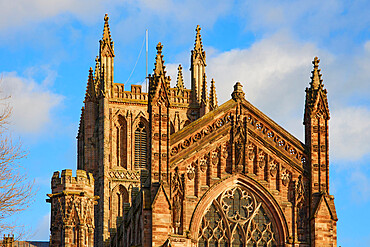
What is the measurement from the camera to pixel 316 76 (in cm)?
6122

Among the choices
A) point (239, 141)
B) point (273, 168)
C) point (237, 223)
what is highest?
point (239, 141)

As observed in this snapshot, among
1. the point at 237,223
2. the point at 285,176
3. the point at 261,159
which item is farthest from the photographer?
the point at 261,159

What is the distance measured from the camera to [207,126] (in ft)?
198

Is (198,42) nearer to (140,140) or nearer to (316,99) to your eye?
(140,140)

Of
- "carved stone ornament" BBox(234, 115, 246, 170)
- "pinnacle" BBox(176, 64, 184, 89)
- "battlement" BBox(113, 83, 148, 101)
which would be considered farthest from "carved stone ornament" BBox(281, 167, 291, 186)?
"pinnacle" BBox(176, 64, 184, 89)

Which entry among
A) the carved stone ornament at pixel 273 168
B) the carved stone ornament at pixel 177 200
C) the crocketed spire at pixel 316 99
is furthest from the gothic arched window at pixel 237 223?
the crocketed spire at pixel 316 99

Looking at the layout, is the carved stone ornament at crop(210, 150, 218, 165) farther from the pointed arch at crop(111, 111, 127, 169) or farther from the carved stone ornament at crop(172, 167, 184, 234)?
the pointed arch at crop(111, 111, 127, 169)

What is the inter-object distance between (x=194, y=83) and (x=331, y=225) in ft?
128

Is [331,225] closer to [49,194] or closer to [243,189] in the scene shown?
[243,189]

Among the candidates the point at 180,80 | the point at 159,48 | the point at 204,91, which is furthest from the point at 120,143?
the point at 159,48

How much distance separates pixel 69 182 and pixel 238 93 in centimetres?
997

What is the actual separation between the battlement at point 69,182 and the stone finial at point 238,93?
8.90 metres

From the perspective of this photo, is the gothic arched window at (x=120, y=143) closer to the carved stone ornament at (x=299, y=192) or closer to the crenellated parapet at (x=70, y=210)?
the crenellated parapet at (x=70, y=210)

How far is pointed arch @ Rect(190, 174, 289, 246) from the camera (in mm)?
58875
